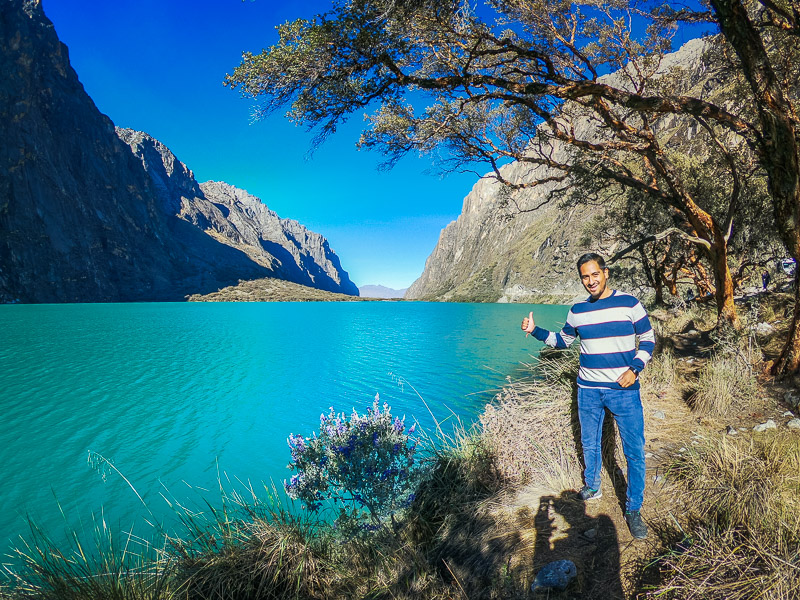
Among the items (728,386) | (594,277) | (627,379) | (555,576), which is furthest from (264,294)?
(555,576)

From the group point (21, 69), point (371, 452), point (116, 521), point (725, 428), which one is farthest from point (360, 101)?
point (21, 69)

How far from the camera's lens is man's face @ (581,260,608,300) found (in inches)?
124

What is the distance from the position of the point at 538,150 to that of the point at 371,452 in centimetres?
791

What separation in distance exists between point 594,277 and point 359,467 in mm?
3429

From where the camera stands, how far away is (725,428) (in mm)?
4211

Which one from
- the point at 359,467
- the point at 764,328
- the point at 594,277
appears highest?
the point at 594,277

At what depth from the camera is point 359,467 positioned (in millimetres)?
4637

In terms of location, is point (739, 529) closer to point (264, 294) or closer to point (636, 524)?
point (636, 524)

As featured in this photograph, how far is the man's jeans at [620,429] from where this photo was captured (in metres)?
2.91

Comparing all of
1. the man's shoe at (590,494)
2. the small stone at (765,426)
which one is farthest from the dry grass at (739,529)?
the small stone at (765,426)

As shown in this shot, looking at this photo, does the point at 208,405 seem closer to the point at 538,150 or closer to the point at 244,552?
the point at 244,552

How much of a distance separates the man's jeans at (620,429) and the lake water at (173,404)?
6.30 ft

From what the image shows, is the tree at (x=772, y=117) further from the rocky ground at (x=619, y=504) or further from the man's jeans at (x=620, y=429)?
the man's jeans at (x=620, y=429)

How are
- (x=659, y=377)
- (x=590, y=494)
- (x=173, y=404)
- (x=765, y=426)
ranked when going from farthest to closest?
(x=173, y=404) < (x=659, y=377) < (x=765, y=426) < (x=590, y=494)
